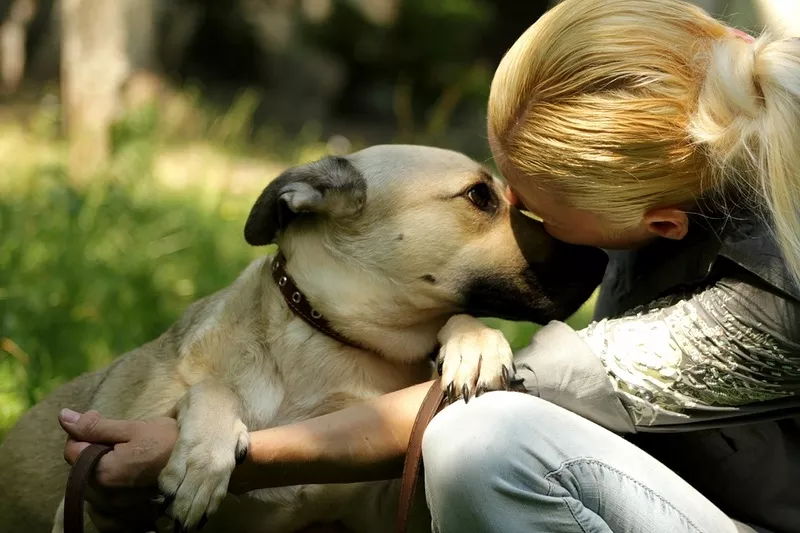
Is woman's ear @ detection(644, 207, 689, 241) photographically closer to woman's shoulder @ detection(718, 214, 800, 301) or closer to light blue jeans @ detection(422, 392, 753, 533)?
woman's shoulder @ detection(718, 214, 800, 301)

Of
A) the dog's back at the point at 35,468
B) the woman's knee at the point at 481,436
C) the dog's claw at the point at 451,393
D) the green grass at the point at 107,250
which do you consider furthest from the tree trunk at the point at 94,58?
the woman's knee at the point at 481,436

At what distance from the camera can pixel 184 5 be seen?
471 inches

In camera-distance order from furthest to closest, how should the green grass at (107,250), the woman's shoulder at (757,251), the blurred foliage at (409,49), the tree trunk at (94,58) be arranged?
the blurred foliage at (409,49) → the tree trunk at (94,58) → the green grass at (107,250) → the woman's shoulder at (757,251)

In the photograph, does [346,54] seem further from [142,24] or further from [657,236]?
[657,236]

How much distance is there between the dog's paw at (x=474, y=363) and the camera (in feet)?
7.44

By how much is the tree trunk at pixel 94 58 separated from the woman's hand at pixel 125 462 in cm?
451

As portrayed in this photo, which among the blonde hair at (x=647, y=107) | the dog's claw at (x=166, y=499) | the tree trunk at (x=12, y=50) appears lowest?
the tree trunk at (x=12, y=50)

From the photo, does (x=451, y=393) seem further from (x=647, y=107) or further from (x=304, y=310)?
(x=647, y=107)

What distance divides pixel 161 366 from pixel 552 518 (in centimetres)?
123

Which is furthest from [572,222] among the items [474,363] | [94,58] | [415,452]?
[94,58]

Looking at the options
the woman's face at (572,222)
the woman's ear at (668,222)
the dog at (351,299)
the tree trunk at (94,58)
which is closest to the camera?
the woman's ear at (668,222)

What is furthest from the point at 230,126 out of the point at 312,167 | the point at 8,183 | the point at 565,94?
the point at 565,94

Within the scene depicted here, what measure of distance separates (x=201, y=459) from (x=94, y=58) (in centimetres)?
518

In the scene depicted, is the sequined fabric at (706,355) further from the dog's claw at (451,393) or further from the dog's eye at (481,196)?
the dog's eye at (481,196)
